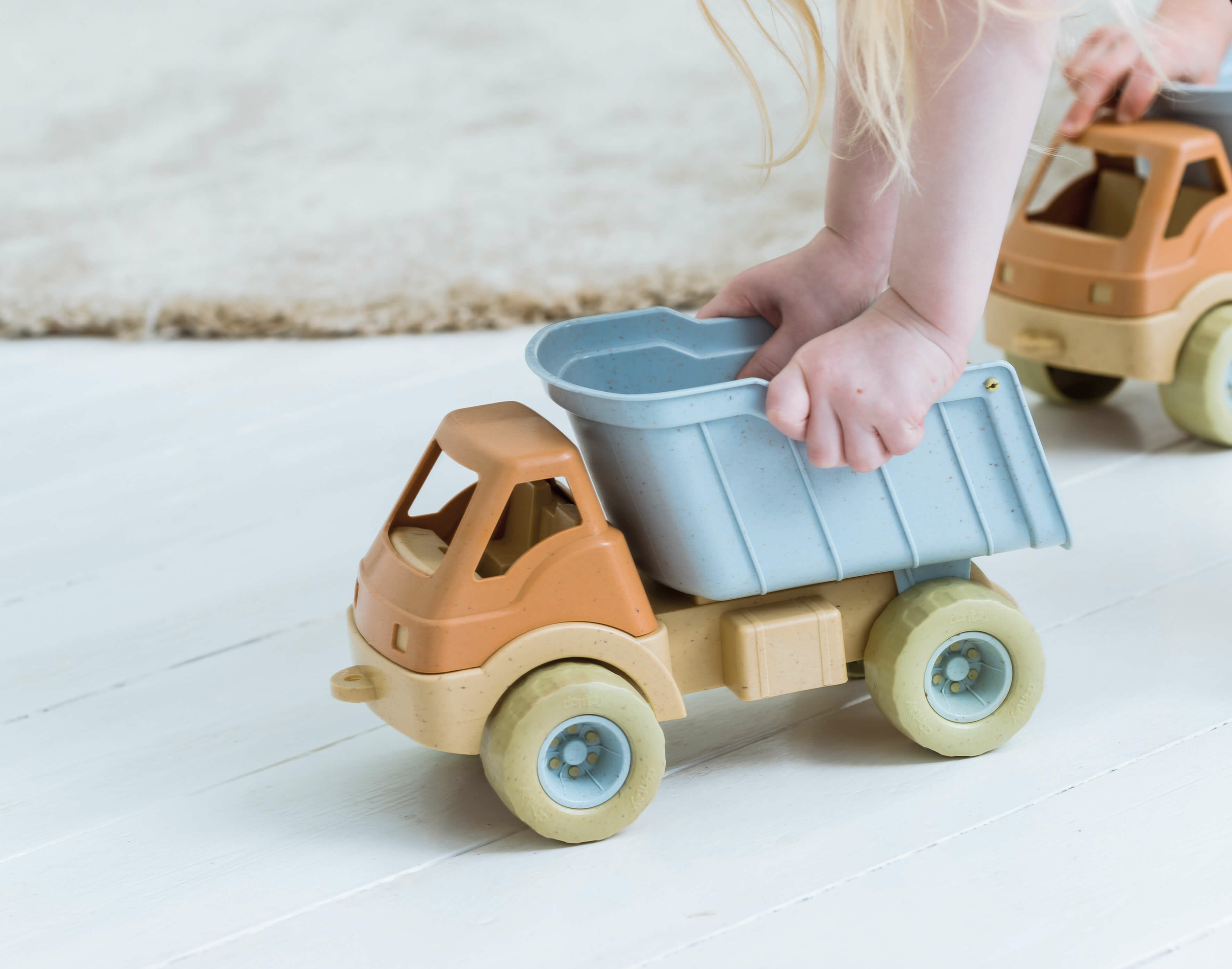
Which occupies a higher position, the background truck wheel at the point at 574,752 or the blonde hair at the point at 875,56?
the blonde hair at the point at 875,56

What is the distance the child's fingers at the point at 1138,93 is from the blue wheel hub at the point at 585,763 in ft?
2.48

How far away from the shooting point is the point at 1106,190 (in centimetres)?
121

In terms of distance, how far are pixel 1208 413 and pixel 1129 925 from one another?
0.63 metres

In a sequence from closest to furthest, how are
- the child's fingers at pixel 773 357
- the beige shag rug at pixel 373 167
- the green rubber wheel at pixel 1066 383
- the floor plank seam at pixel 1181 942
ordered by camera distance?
the floor plank seam at pixel 1181 942
the child's fingers at pixel 773 357
the green rubber wheel at pixel 1066 383
the beige shag rug at pixel 373 167

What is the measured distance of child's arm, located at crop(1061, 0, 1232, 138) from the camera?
1130 mm

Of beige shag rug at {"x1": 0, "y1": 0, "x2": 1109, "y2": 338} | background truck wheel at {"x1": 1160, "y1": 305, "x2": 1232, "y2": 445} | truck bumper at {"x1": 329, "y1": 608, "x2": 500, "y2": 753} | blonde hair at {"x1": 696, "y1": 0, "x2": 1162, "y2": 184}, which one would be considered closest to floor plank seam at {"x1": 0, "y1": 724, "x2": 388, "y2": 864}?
truck bumper at {"x1": 329, "y1": 608, "x2": 500, "y2": 753}

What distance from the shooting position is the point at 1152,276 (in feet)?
3.66

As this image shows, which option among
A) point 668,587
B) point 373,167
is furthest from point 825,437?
point 373,167

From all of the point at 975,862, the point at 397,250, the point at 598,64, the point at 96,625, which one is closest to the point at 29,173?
the point at 397,250

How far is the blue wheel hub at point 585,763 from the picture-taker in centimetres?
68

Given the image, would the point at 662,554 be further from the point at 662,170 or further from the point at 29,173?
the point at 29,173

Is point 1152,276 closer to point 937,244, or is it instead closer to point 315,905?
point 937,244

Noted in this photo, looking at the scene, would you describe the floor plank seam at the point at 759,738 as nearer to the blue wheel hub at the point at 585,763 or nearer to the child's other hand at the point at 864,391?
the blue wheel hub at the point at 585,763

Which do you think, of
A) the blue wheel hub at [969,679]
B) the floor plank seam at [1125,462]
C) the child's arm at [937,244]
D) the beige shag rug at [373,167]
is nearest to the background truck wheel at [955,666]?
the blue wheel hub at [969,679]
